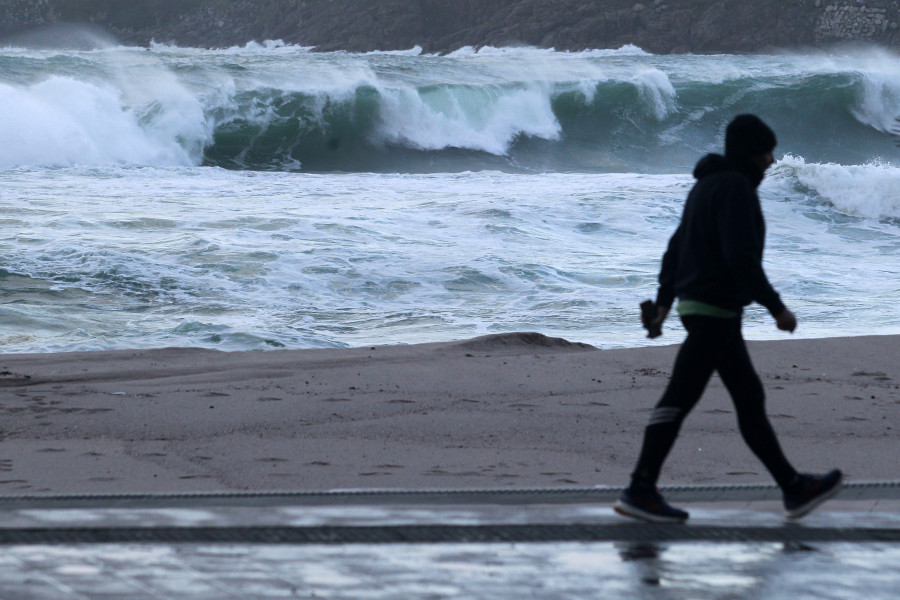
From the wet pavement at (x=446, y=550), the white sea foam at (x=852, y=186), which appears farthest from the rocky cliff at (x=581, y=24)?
the wet pavement at (x=446, y=550)

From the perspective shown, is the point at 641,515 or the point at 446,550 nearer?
the point at 446,550

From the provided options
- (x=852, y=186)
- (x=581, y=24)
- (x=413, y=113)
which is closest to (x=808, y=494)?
(x=852, y=186)

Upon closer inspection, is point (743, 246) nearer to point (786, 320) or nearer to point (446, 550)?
point (786, 320)

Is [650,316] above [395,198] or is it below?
above

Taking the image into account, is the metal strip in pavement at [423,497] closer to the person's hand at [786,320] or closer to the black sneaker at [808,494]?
the black sneaker at [808,494]

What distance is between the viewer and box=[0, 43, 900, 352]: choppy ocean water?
982 cm

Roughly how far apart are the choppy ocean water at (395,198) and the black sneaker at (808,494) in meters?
4.84

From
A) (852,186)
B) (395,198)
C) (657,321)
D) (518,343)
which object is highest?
(657,321)

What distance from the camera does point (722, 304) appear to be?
→ 368cm

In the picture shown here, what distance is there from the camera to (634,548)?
3.61m

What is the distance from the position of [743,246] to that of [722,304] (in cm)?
22

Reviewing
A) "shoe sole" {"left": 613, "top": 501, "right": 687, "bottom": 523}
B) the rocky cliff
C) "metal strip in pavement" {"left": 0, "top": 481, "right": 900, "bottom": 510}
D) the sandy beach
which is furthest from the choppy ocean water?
the rocky cliff

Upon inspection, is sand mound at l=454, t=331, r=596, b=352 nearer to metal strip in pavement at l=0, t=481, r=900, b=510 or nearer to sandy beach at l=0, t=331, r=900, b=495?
sandy beach at l=0, t=331, r=900, b=495

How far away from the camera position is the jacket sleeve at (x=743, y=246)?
11.6 ft
